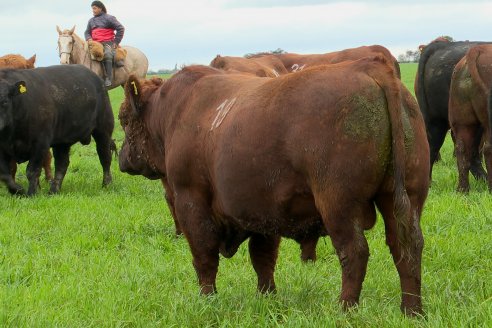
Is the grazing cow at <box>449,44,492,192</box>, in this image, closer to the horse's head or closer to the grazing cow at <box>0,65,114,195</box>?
the grazing cow at <box>0,65,114,195</box>

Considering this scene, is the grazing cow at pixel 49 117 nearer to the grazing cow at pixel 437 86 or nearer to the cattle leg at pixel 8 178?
the cattle leg at pixel 8 178

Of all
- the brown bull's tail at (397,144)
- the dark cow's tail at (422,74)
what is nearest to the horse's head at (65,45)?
the dark cow's tail at (422,74)

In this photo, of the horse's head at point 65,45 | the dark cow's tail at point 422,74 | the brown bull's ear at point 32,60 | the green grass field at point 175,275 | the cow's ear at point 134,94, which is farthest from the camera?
the horse's head at point 65,45

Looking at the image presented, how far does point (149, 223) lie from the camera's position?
8.24 meters

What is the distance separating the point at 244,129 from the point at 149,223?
12.8ft

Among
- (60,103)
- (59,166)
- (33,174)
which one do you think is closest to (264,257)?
(33,174)

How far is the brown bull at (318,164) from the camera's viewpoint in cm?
407

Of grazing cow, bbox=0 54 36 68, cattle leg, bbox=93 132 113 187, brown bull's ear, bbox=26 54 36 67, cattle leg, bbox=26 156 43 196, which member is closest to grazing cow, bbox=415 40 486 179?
cattle leg, bbox=93 132 113 187

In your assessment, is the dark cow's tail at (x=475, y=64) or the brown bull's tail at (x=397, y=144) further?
the dark cow's tail at (x=475, y=64)

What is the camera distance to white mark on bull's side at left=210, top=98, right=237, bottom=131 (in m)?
4.91

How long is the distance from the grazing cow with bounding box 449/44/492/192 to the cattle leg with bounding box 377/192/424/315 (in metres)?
5.53

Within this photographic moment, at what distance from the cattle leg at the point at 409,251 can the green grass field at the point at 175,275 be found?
95 mm

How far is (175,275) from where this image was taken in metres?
6.16

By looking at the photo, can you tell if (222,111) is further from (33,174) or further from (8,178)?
(33,174)
